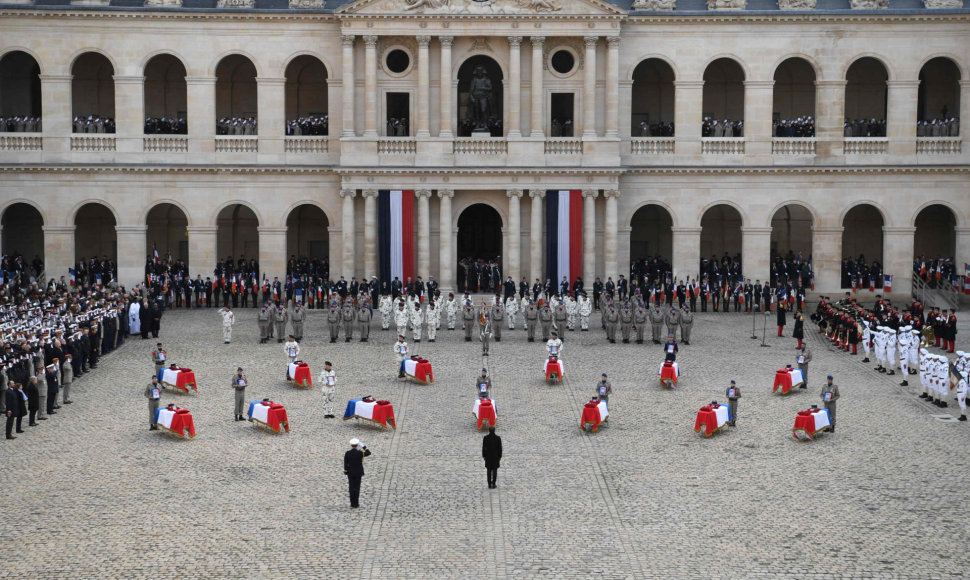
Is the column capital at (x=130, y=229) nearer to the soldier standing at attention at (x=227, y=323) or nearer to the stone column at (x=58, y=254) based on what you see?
the stone column at (x=58, y=254)

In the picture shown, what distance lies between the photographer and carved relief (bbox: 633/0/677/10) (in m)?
62.6

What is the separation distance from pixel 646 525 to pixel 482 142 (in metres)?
37.8

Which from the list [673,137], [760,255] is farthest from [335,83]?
[760,255]

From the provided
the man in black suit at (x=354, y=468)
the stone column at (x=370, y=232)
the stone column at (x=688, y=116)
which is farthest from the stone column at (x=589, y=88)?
the man in black suit at (x=354, y=468)

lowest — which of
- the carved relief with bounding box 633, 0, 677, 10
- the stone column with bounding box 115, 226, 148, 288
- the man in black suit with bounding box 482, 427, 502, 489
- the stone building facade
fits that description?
the man in black suit with bounding box 482, 427, 502, 489

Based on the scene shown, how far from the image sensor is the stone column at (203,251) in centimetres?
6334

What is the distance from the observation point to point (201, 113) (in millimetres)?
62812

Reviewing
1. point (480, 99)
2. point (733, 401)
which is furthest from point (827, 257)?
point (733, 401)

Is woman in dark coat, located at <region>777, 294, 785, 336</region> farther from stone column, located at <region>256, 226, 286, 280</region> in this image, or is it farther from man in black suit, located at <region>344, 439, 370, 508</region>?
man in black suit, located at <region>344, 439, 370, 508</region>

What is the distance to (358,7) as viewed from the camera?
60531 millimetres

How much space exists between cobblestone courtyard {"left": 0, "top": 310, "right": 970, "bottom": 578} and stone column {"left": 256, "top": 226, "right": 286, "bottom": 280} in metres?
20.7

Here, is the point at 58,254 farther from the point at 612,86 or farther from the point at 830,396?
the point at 830,396

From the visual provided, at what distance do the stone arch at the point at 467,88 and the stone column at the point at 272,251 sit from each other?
1093 centimetres

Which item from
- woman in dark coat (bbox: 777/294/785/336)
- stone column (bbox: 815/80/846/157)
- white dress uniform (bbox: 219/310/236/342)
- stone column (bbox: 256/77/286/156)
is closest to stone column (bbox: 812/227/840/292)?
stone column (bbox: 815/80/846/157)
